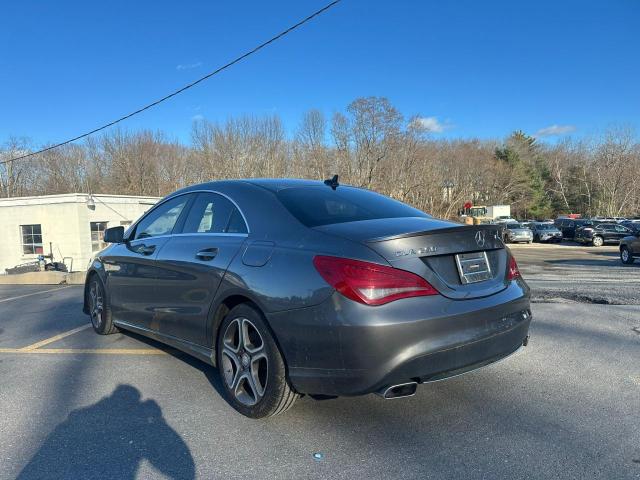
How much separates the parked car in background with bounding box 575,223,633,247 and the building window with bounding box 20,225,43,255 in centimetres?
3318

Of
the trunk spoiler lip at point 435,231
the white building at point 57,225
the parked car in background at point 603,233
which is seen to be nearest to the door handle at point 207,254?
the trunk spoiler lip at point 435,231

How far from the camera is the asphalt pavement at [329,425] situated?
2.55 m

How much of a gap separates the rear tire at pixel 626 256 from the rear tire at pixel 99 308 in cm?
1713

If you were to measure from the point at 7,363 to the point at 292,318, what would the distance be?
347 cm

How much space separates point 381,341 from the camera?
8.31ft

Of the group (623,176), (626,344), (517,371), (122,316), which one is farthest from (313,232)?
(623,176)

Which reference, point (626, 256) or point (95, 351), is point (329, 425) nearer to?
point (95, 351)

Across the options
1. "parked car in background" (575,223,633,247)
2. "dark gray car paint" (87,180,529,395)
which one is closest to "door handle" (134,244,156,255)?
"dark gray car paint" (87,180,529,395)

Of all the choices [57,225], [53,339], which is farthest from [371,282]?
[57,225]

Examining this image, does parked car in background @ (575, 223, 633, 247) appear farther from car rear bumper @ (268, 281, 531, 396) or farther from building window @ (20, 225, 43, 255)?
car rear bumper @ (268, 281, 531, 396)

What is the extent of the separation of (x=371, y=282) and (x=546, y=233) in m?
38.4

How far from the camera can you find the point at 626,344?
465 centimetres

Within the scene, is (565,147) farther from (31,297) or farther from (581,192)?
(31,297)

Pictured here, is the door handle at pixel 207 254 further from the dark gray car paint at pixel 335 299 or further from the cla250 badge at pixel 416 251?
the cla250 badge at pixel 416 251
